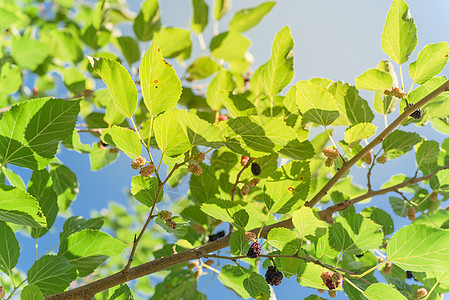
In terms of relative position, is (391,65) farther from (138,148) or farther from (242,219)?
(138,148)

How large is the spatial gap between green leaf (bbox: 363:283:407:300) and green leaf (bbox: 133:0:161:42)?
1.13m

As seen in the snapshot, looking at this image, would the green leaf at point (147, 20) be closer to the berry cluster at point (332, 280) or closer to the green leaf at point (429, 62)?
the green leaf at point (429, 62)

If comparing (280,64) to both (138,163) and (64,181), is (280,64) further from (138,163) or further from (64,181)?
(64,181)

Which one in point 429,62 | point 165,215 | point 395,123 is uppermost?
point 429,62

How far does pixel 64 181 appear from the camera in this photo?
1180 millimetres

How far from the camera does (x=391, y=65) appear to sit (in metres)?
0.84

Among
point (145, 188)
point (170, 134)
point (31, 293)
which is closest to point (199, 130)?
point (170, 134)

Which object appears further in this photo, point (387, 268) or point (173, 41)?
point (173, 41)

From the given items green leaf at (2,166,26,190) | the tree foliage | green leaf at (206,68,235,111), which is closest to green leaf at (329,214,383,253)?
the tree foliage

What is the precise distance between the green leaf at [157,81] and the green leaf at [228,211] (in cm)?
20

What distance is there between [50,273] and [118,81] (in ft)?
1.41

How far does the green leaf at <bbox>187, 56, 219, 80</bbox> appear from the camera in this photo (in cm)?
143

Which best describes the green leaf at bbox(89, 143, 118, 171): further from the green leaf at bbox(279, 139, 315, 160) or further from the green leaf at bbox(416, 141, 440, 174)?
the green leaf at bbox(416, 141, 440, 174)

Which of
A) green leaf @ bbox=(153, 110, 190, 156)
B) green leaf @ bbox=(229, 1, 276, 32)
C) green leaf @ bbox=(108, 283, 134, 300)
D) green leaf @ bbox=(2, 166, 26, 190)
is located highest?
green leaf @ bbox=(229, 1, 276, 32)
